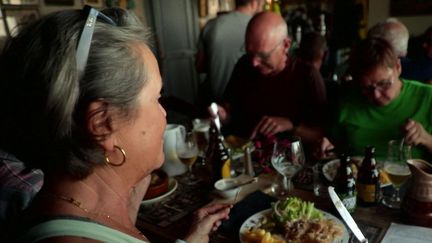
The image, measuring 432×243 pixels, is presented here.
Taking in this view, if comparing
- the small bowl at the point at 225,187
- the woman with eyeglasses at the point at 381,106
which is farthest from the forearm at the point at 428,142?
the small bowl at the point at 225,187

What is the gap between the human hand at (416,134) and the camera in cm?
160

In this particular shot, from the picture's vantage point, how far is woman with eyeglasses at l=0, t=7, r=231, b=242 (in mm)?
658

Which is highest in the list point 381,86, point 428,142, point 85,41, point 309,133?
point 85,41

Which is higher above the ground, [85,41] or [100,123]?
[85,41]

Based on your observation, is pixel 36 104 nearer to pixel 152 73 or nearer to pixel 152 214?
pixel 152 73

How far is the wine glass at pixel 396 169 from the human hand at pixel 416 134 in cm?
26

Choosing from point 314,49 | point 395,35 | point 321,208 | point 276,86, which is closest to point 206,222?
point 321,208

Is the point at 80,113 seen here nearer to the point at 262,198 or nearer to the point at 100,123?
the point at 100,123

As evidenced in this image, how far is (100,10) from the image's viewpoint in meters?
0.78

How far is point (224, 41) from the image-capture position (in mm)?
3586

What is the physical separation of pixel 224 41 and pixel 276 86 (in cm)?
145

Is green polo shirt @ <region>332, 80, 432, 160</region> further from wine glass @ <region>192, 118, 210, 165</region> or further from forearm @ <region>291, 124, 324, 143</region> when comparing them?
wine glass @ <region>192, 118, 210, 165</region>

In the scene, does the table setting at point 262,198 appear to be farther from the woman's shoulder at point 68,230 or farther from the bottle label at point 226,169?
the woman's shoulder at point 68,230

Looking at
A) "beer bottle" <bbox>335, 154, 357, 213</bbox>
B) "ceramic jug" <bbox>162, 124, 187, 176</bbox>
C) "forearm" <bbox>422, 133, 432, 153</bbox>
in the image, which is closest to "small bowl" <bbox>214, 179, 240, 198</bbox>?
"ceramic jug" <bbox>162, 124, 187, 176</bbox>
